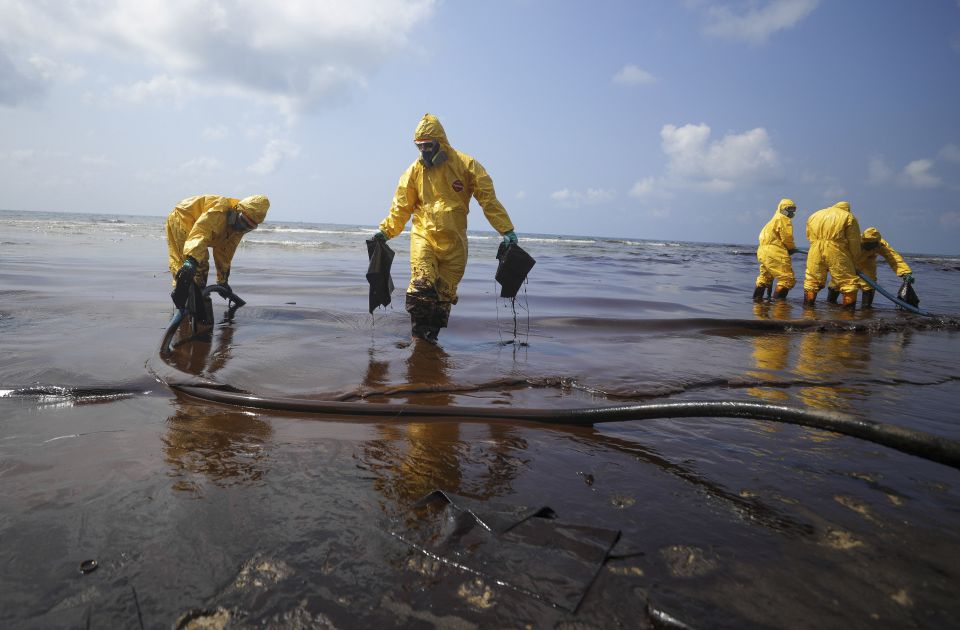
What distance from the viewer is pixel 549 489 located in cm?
195

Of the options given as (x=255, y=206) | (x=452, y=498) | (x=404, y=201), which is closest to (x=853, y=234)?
(x=404, y=201)

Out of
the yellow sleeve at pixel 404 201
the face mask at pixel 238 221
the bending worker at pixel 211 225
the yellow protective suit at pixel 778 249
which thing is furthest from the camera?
the yellow protective suit at pixel 778 249

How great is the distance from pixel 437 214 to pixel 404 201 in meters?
0.43

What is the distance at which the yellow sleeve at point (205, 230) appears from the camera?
4.74 m

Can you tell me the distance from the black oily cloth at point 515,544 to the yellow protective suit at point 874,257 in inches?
392

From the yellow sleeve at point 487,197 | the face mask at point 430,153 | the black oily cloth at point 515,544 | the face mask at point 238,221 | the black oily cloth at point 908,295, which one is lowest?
the black oily cloth at point 515,544

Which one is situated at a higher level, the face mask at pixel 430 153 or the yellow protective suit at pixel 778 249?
the face mask at pixel 430 153

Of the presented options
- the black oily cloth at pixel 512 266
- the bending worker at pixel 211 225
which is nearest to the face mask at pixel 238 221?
the bending worker at pixel 211 225

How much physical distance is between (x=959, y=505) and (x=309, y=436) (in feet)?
8.80

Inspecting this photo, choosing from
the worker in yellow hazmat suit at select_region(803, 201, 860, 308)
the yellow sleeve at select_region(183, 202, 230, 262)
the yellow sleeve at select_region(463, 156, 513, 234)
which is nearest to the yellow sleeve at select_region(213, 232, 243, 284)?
the yellow sleeve at select_region(183, 202, 230, 262)

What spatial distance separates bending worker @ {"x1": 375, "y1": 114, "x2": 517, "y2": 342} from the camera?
185 inches

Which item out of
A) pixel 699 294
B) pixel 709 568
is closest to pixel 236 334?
pixel 709 568

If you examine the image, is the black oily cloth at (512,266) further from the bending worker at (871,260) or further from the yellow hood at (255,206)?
the bending worker at (871,260)

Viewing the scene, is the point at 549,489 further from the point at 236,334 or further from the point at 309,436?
the point at 236,334
